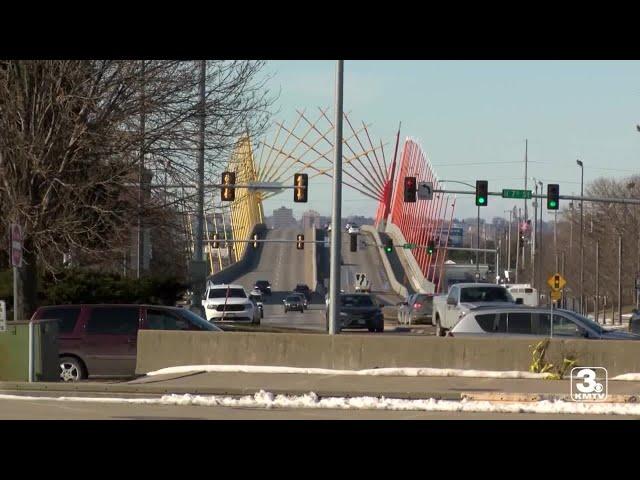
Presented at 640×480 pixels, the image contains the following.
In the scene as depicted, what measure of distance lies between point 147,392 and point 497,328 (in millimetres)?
8729

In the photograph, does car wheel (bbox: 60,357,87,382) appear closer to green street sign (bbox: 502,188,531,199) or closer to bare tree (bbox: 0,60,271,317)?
bare tree (bbox: 0,60,271,317)

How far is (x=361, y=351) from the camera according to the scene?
22.2 meters

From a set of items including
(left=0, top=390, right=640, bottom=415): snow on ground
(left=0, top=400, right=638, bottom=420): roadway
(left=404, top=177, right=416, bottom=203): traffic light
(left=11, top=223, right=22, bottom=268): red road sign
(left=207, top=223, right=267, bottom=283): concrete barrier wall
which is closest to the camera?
(left=0, top=400, right=638, bottom=420): roadway

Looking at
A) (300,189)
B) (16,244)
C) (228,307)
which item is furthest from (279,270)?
(16,244)

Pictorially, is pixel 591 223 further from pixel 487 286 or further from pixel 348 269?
pixel 487 286

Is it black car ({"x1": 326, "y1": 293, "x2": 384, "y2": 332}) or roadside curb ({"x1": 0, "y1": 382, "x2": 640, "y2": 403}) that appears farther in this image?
black car ({"x1": 326, "y1": 293, "x2": 384, "y2": 332})

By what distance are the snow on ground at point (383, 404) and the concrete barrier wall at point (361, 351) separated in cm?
358

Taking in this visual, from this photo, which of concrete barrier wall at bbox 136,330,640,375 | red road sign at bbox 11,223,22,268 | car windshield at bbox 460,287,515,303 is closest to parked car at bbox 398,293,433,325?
car windshield at bbox 460,287,515,303

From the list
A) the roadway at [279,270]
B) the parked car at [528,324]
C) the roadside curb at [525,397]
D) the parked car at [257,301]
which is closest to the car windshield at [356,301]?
the parked car at [257,301]

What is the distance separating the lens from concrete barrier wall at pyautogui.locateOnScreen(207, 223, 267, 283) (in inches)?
4727

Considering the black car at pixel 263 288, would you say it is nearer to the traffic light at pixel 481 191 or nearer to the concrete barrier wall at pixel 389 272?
the concrete barrier wall at pixel 389 272

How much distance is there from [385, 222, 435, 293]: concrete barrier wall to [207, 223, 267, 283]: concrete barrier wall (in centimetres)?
1684

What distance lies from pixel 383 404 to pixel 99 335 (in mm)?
6950
